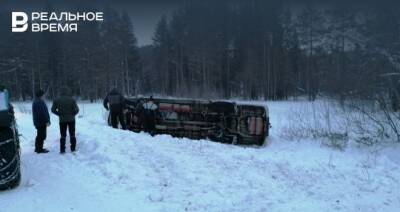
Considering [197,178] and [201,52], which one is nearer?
[197,178]

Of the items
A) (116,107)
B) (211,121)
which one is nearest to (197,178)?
(211,121)

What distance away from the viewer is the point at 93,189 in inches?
348

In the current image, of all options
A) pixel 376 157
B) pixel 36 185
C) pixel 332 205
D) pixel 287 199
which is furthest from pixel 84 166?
pixel 376 157

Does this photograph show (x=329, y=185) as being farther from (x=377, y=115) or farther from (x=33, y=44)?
(x=33, y=44)

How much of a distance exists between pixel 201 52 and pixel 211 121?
138 feet

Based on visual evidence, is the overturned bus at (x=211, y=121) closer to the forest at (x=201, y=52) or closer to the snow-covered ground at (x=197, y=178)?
the snow-covered ground at (x=197, y=178)

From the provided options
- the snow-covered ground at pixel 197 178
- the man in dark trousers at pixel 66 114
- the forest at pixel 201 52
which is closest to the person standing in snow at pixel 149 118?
the snow-covered ground at pixel 197 178

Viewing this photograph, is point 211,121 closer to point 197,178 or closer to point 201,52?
point 197,178

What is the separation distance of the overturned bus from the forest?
34.6m

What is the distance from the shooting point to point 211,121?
1602cm

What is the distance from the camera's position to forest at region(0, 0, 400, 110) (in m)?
55.3

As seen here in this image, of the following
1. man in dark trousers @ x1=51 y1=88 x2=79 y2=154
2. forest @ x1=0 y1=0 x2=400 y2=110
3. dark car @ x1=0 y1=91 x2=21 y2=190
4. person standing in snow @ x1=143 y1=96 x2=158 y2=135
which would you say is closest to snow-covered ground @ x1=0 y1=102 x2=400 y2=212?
dark car @ x1=0 y1=91 x2=21 y2=190

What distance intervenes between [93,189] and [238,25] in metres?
56.7

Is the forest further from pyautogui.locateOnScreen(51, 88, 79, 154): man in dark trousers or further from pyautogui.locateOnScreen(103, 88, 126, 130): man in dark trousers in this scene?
pyautogui.locateOnScreen(51, 88, 79, 154): man in dark trousers
